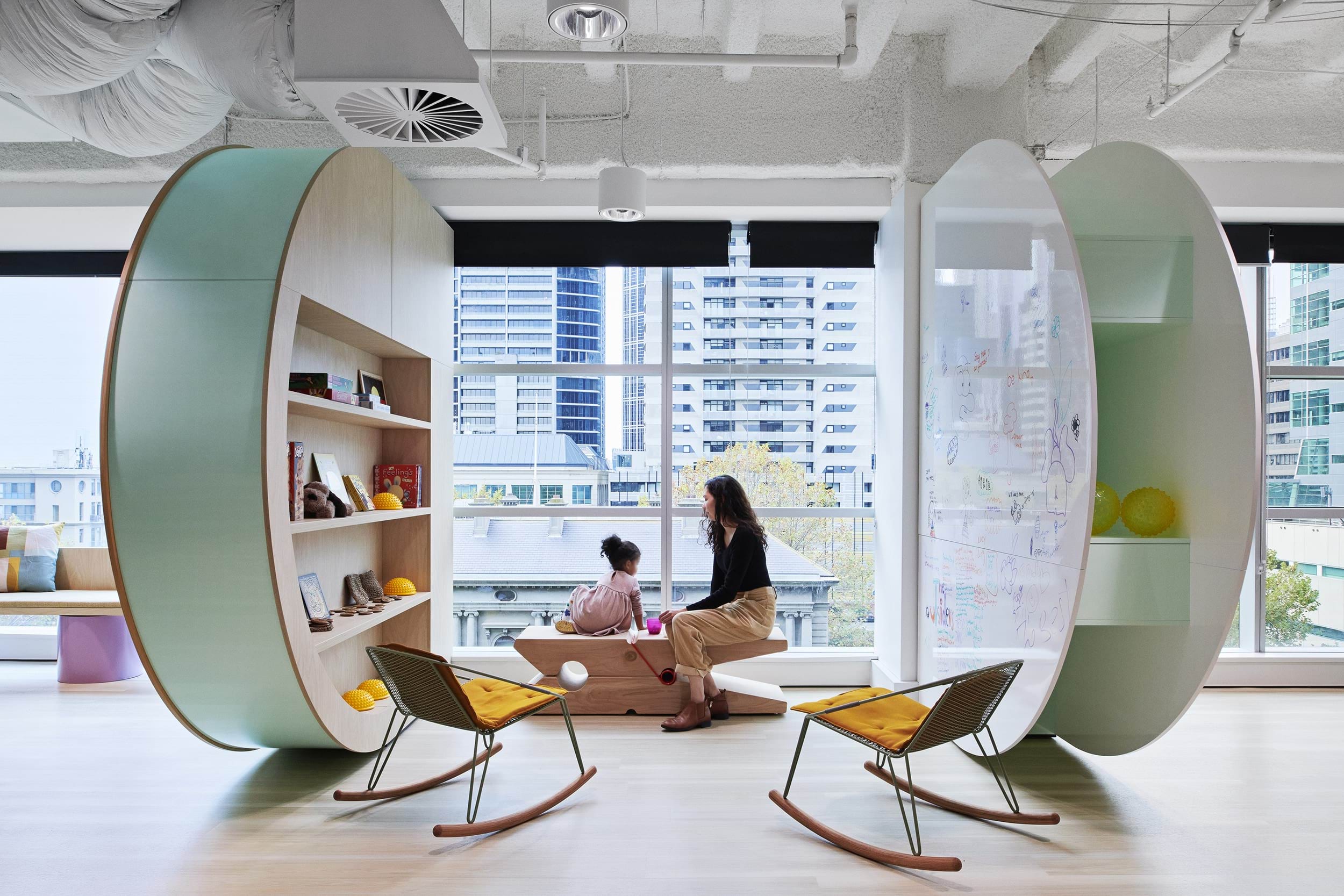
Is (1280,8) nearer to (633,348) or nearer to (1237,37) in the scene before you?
(1237,37)

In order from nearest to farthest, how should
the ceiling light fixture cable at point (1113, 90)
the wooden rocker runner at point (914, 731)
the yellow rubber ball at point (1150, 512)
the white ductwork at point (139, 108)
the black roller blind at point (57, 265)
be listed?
the wooden rocker runner at point (914, 731) < the yellow rubber ball at point (1150, 512) < the white ductwork at point (139, 108) < the ceiling light fixture cable at point (1113, 90) < the black roller blind at point (57, 265)

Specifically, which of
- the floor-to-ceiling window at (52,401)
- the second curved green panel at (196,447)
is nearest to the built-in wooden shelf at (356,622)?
the second curved green panel at (196,447)

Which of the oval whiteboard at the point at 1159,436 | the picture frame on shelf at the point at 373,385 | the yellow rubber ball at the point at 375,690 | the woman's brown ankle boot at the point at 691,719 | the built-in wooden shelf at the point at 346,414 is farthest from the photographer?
the picture frame on shelf at the point at 373,385

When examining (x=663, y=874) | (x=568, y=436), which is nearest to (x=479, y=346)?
(x=568, y=436)

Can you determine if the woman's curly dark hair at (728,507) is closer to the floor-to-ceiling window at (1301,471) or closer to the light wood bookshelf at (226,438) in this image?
the light wood bookshelf at (226,438)

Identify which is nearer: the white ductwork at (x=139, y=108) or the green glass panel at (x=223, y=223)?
Answer: the green glass panel at (x=223, y=223)

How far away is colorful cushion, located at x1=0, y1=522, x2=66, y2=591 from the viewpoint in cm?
536

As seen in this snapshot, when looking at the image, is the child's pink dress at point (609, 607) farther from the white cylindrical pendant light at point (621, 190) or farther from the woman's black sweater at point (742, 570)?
the white cylindrical pendant light at point (621, 190)

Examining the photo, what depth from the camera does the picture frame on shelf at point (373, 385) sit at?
4.44 metres

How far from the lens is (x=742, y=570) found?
4641 mm

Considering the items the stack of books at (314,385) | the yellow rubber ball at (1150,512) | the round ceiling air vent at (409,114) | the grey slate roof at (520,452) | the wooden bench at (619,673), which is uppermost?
the round ceiling air vent at (409,114)

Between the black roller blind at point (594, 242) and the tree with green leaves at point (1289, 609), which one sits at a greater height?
the black roller blind at point (594, 242)

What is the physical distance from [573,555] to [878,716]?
2758mm

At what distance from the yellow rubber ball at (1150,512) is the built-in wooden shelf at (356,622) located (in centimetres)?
328
